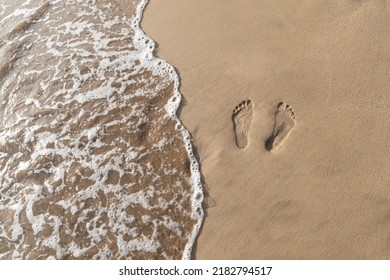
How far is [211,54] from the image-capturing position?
4.28m

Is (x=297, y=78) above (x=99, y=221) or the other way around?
above

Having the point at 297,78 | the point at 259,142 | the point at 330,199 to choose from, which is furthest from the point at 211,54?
the point at 330,199

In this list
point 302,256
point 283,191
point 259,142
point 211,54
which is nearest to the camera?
point 302,256

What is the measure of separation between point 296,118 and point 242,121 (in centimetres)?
61

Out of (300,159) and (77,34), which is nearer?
(300,159)

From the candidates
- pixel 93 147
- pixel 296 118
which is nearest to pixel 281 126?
pixel 296 118

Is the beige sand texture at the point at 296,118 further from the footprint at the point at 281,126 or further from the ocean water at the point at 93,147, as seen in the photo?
the ocean water at the point at 93,147

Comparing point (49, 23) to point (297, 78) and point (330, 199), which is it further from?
point (330, 199)

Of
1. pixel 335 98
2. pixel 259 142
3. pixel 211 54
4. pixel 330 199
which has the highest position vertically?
pixel 211 54

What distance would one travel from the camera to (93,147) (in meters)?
3.95

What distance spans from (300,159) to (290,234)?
81cm

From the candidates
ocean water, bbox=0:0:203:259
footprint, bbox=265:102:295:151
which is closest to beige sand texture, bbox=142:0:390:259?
footprint, bbox=265:102:295:151

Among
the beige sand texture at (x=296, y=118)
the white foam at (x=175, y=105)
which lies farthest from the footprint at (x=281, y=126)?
the white foam at (x=175, y=105)

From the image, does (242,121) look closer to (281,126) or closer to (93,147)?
(281,126)
